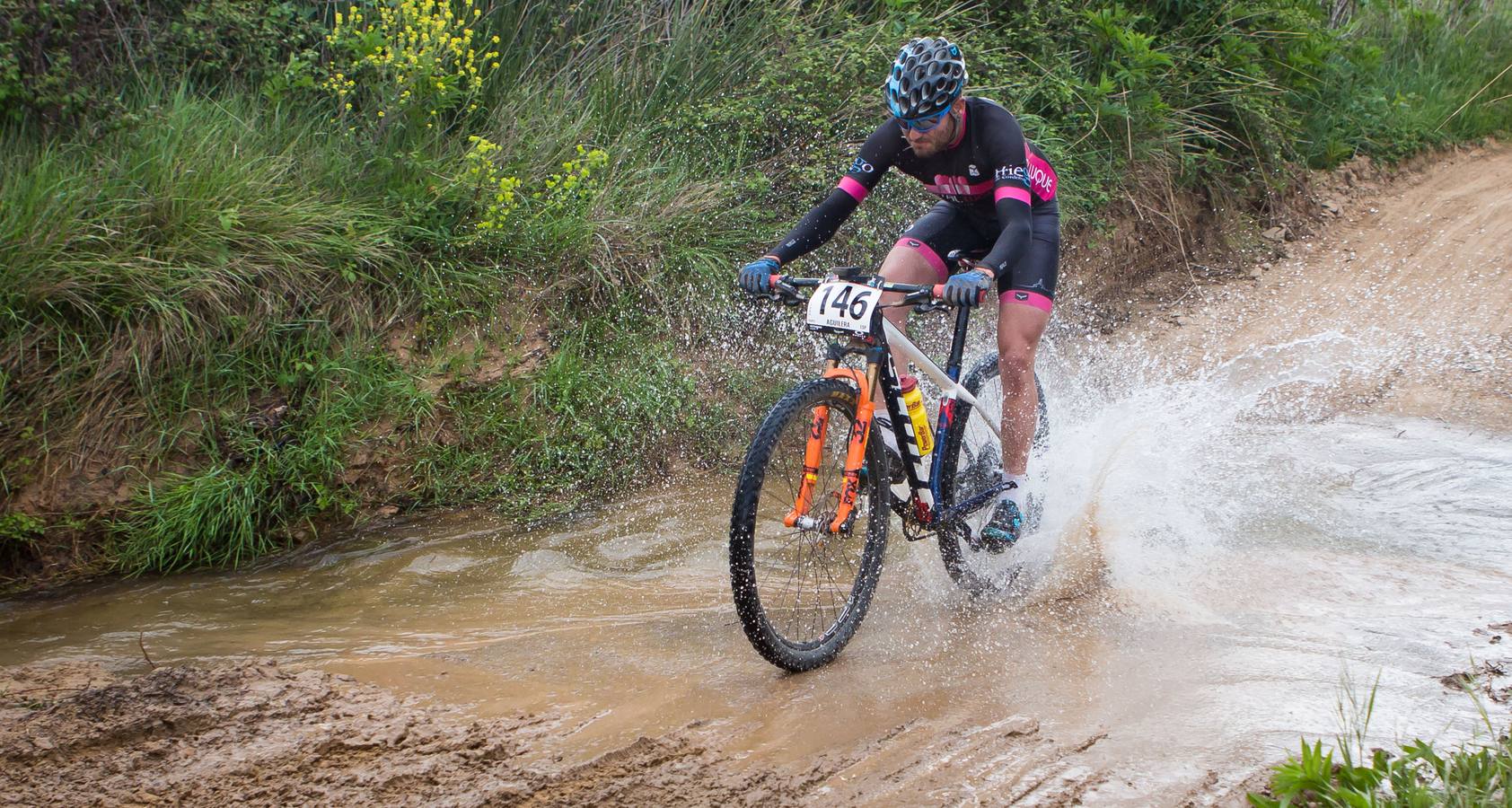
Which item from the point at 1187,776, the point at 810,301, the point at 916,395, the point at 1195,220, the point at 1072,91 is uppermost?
the point at 1072,91

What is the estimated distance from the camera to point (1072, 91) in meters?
8.33

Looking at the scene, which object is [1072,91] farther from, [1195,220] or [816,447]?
[816,447]

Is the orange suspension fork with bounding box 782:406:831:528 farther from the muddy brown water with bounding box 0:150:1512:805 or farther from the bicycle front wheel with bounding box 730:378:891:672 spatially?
the muddy brown water with bounding box 0:150:1512:805

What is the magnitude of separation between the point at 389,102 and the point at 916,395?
406 centimetres

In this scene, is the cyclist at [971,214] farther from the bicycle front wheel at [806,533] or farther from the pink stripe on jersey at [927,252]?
the bicycle front wheel at [806,533]

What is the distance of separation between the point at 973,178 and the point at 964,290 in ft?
3.31

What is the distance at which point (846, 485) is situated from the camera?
12.6ft

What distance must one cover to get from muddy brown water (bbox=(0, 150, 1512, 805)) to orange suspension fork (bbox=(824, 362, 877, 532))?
0.58 metres

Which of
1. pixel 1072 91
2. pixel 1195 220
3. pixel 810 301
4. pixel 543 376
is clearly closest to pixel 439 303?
pixel 543 376

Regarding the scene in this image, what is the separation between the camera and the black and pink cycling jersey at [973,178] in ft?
13.8

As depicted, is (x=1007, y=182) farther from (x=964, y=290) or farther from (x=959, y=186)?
(x=964, y=290)

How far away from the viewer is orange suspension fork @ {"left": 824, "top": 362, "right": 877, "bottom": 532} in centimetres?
382

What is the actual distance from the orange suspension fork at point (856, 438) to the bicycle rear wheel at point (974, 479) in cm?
67

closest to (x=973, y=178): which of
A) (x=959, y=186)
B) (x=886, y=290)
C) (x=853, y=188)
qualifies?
(x=959, y=186)
